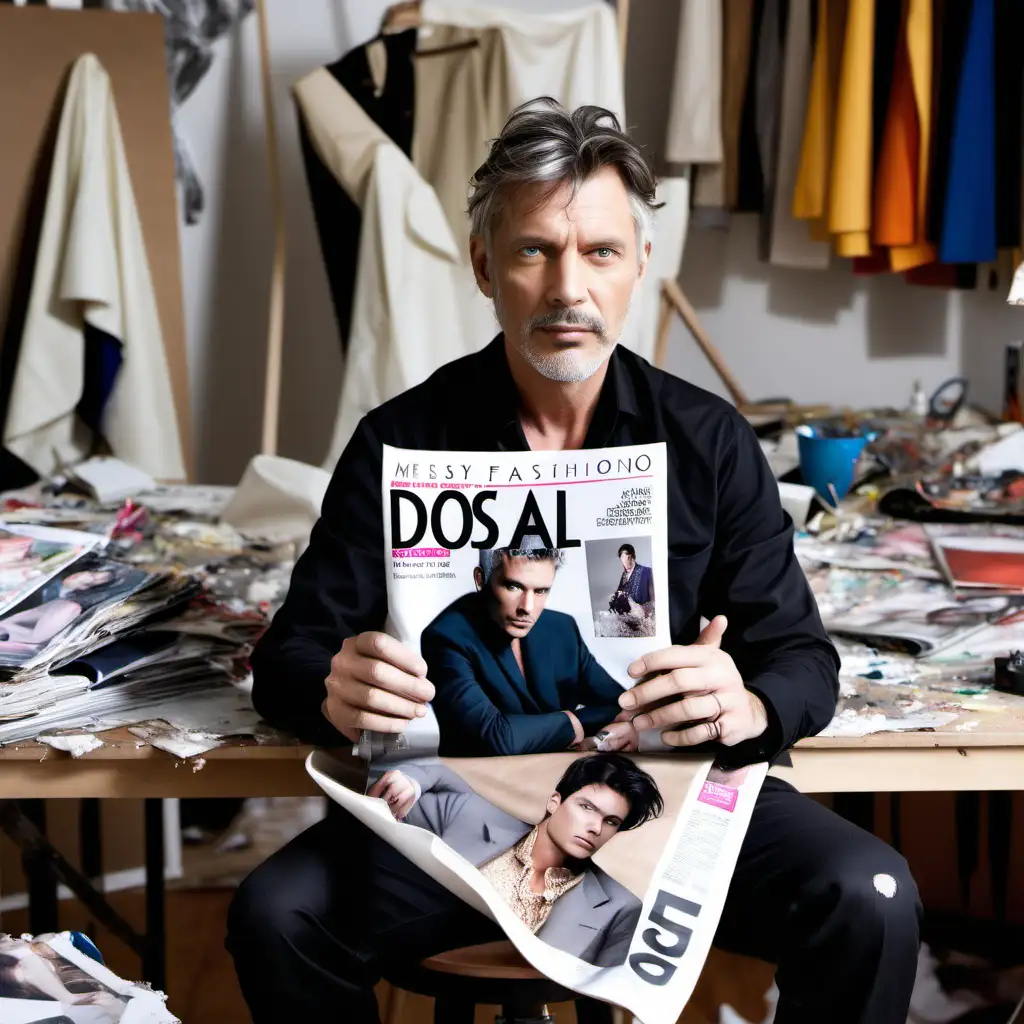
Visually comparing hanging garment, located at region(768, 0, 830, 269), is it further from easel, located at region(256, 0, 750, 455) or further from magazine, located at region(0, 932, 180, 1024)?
magazine, located at region(0, 932, 180, 1024)

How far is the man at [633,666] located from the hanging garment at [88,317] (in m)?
1.54

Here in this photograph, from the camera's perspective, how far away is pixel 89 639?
1.19 metres

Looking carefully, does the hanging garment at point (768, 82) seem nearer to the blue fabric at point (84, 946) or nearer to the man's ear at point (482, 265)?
the man's ear at point (482, 265)

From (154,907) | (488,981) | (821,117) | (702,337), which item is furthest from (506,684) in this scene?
(821,117)

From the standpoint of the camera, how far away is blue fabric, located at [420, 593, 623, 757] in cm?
105

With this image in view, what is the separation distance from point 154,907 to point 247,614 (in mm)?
601

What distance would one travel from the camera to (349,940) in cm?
105

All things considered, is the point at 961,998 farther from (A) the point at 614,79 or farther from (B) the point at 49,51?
(B) the point at 49,51

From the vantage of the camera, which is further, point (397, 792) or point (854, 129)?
point (854, 129)

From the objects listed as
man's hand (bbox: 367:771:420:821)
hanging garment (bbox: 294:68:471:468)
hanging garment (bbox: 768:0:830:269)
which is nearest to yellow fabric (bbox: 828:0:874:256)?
hanging garment (bbox: 768:0:830:269)

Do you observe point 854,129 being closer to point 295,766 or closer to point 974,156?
point 974,156

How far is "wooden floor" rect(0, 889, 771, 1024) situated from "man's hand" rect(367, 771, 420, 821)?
764 millimetres

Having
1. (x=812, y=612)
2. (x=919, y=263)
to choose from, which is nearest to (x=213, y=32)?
(x=919, y=263)

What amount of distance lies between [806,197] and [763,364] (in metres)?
0.62
